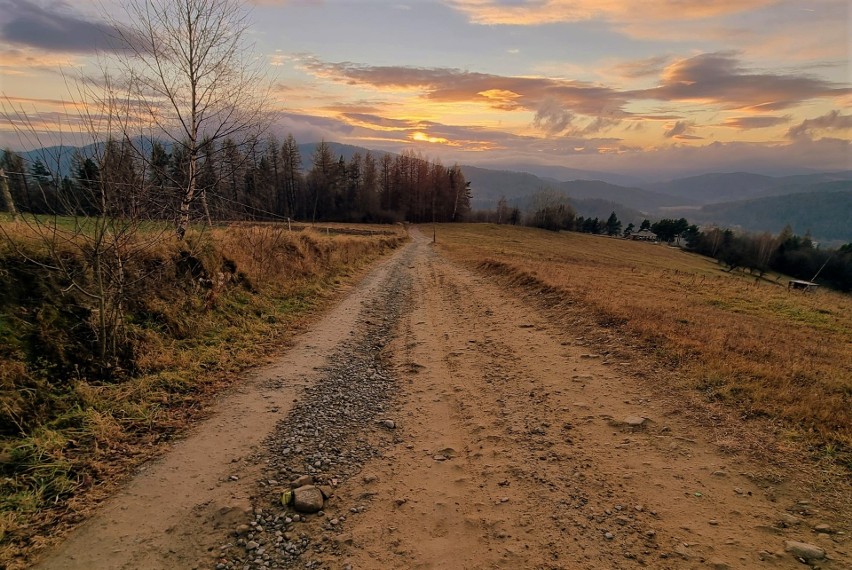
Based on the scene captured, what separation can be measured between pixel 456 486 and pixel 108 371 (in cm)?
605

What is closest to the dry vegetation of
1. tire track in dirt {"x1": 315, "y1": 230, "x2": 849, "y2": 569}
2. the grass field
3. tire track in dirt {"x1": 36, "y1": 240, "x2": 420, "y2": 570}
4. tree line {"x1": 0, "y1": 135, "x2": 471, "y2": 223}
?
tire track in dirt {"x1": 36, "y1": 240, "x2": 420, "y2": 570}

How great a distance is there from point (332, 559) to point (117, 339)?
19.5 feet

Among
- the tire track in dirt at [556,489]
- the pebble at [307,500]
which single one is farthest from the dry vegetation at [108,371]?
the tire track in dirt at [556,489]

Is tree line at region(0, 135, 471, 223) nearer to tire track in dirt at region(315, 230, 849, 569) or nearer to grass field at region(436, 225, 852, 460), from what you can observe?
tire track in dirt at region(315, 230, 849, 569)

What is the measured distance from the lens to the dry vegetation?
163 inches

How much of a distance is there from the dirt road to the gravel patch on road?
0.07 feet

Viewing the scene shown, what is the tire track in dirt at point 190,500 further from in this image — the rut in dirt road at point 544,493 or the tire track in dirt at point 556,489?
the tire track in dirt at point 556,489

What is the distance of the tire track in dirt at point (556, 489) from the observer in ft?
11.6

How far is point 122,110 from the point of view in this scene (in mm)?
6535

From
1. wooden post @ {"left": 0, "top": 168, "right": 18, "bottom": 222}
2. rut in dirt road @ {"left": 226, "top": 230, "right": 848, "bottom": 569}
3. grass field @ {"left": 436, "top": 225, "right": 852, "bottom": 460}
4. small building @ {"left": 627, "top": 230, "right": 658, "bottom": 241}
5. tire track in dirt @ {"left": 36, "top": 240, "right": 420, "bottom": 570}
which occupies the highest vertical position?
small building @ {"left": 627, "top": 230, "right": 658, "bottom": 241}

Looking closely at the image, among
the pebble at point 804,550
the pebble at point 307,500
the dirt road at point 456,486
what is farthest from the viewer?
the pebble at point 307,500

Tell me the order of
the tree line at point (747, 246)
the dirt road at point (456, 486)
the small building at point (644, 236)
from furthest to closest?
the small building at point (644, 236), the tree line at point (747, 246), the dirt road at point (456, 486)

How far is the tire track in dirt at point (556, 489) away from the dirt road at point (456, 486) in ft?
0.06

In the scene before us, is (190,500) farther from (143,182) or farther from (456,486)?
(143,182)
